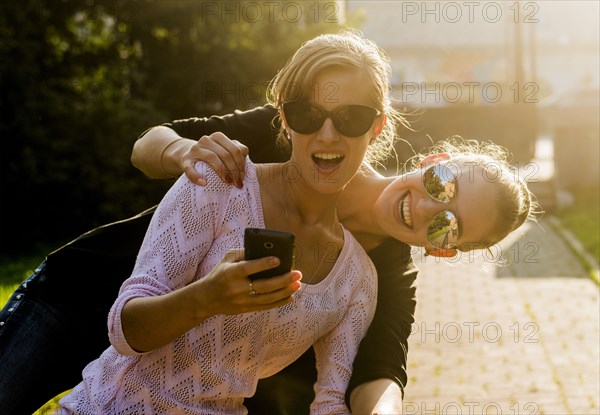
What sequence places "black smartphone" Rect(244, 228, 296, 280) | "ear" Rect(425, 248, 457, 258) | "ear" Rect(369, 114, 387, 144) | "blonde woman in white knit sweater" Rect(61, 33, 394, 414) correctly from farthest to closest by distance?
"ear" Rect(425, 248, 457, 258), "ear" Rect(369, 114, 387, 144), "blonde woman in white knit sweater" Rect(61, 33, 394, 414), "black smartphone" Rect(244, 228, 296, 280)

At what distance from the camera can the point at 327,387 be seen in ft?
11.6

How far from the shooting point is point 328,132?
10.6 ft

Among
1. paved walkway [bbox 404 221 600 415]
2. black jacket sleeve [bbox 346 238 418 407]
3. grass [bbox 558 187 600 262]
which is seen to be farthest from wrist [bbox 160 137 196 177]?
grass [bbox 558 187 600 262]

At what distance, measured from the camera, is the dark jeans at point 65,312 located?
3.56 m

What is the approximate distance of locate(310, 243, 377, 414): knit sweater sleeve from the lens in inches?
139

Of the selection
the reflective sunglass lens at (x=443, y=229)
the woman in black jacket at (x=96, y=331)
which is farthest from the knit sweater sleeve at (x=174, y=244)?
the reflective sunglass lens at (x=443, y=229)

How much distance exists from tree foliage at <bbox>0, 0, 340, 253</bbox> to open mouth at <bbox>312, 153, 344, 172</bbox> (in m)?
9.06

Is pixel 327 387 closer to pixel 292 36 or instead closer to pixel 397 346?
pixel 397 346

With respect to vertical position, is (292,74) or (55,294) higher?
(292,74)

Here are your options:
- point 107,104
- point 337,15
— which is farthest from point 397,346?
point 337,15

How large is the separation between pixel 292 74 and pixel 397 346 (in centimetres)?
123

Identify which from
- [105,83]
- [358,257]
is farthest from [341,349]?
[105,83]

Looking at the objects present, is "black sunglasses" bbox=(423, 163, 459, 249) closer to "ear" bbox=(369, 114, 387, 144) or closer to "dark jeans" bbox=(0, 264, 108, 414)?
"ear" bbox=(369, 114, 387, 144)

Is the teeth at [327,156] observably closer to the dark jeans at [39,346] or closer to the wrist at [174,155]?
the wrist at [174,155]
